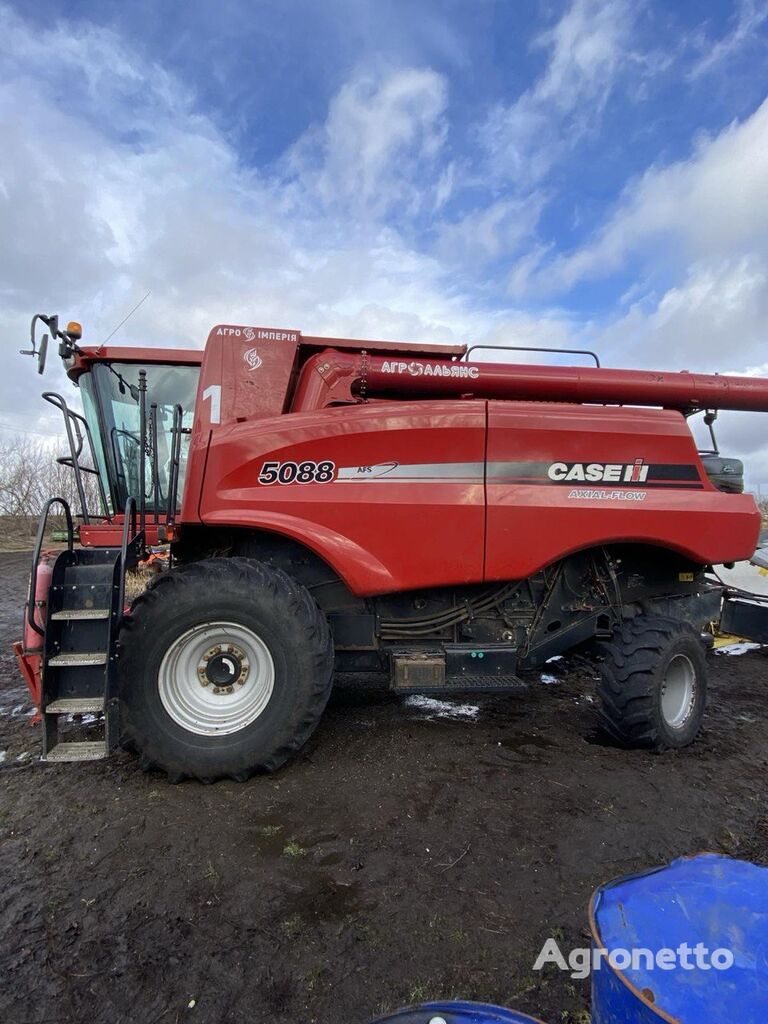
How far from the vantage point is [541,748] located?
141 inches

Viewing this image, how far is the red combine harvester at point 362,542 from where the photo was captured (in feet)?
10.1

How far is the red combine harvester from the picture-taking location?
309 centimetres

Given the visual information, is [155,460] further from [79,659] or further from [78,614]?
Result: [79,659]

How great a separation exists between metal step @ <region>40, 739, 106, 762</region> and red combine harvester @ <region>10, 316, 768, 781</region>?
0.01 metres

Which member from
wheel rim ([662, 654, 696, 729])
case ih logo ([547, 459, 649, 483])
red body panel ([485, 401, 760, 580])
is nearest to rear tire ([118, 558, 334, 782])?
red body panel ([485, 401, 760, 580])

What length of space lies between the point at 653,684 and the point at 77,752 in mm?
3235

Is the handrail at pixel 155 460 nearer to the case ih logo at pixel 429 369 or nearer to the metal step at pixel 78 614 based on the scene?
the metal step at pixel 78 614

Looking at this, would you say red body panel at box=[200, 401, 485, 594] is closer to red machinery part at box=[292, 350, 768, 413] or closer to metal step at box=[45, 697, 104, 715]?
red machinery part at box=[292, 350, 768, 413]

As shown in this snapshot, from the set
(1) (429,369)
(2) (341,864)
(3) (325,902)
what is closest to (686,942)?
(3) (325,902)

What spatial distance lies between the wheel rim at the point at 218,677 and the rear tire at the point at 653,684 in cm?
212

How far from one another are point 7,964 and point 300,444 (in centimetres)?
250

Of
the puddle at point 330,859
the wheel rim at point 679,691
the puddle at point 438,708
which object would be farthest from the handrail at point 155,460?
the wheel rim at point 679,691

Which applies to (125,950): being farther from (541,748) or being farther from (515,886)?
(541,748)

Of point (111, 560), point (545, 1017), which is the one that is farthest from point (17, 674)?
point (545, 1017)
